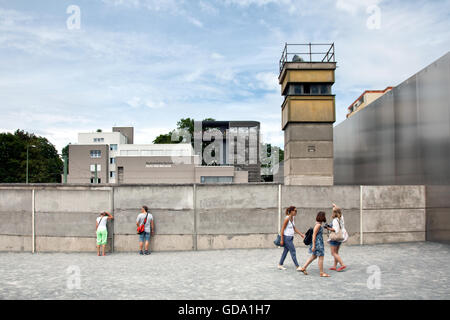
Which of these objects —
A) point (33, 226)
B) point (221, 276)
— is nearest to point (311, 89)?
point (221, 276)

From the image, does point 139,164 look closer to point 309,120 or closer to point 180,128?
point 180,128

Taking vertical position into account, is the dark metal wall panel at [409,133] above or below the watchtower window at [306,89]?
below

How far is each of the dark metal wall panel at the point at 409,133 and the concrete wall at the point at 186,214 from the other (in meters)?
1.70

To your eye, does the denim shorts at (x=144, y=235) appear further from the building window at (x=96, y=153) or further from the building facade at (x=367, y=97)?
the building window at (x=96, y=153)

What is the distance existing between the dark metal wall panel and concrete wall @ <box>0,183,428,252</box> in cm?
170

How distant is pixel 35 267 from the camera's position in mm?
10227

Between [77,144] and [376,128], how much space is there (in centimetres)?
6860

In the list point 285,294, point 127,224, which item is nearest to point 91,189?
point 127,224

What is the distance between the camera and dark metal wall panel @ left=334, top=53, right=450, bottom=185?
12930 millimetres

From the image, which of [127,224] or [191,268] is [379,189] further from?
[127,224]

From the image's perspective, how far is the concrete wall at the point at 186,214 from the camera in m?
12.9

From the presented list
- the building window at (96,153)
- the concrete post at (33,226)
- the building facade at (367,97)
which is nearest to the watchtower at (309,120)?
the concrete post at (33,226)

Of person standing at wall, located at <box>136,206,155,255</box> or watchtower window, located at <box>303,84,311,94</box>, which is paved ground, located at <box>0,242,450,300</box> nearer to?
person standing at wall, located at <box>136,206,155,255</box>
